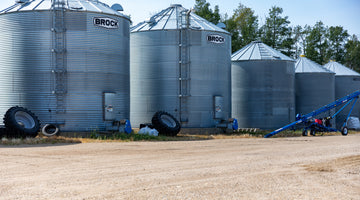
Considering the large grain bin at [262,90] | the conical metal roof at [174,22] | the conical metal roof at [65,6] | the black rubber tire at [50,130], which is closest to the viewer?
the black rubber tire at [50,130]

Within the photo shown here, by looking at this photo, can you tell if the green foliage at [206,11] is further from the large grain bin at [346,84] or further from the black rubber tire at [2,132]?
the black rubber tire at [2,132]

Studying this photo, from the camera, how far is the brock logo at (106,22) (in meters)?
29.6

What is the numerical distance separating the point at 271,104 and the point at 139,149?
2078 centimetres

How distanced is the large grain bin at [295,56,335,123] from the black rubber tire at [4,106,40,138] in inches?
1036

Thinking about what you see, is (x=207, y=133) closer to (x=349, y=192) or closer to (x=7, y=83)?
(x=7, y=83)

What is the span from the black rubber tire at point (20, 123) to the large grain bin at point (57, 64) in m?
1.48

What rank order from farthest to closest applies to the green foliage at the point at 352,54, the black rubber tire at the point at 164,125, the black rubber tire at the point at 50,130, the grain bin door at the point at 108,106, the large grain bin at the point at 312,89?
the green foliage at the point at 352,54
the large grain bin at the point at 312,89
the black rubber tire at the point at 164,125
the grain bin door at the point at 108,106
the black rubber tire at the point at 50,130

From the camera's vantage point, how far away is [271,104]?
40.7m

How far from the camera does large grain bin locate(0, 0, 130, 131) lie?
28.7m

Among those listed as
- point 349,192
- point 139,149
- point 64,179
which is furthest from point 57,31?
point 349,192

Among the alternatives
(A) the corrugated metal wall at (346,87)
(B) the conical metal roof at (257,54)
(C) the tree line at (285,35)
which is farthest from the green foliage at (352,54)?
(B) the conical metal roof at (257,54)

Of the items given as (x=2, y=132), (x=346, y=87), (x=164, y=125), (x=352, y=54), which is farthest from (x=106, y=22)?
(x=352, y=54)

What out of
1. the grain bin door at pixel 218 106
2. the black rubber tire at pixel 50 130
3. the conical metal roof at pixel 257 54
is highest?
the conical metal roof at pixel 257 54

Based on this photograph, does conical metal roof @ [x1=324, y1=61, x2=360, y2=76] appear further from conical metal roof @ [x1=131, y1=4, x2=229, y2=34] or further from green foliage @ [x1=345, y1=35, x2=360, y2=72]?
green foliage @ [x1=345, y1=35, x2=360, y2=72]
